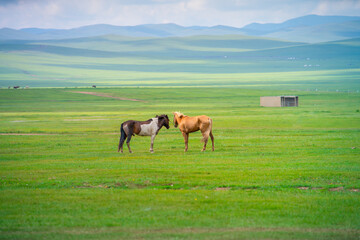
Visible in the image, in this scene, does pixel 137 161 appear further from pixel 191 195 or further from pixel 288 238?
pixel 288 238

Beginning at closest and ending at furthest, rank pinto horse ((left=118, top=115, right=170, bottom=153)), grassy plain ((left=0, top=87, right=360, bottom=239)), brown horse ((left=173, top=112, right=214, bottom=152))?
grassy plain ((left=0, top=87, right=360, bottom=239)) → pinto horse ((left=118, top=115, right=170, bottom=153)) → brown horse ((left=173, top=112, right=214, bottom=152))

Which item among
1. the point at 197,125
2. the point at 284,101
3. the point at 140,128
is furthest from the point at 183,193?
the point at 284,101

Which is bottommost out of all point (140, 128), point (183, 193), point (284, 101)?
point (284, 101)

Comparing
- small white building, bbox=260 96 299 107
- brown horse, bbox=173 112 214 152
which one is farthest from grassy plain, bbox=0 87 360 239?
small white building, bbox=260 96 299 107

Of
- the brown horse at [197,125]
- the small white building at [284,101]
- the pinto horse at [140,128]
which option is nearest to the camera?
the pinto horse at [140,128]

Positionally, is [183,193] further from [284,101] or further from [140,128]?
[284,101]

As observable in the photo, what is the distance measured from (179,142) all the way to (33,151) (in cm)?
817

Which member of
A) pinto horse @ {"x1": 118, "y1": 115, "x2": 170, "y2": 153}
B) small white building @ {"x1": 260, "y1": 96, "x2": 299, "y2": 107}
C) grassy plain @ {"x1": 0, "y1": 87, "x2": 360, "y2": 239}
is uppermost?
pinto horse @ {"x1": 118, "y1": 115, "x2": 170, "y2": 153}

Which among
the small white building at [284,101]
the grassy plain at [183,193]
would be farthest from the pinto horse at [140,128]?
the small white building at [284,101]

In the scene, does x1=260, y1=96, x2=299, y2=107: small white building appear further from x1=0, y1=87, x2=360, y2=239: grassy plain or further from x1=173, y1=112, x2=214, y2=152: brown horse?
x1=173, y1=112, x2=214, y2=152: brown horse

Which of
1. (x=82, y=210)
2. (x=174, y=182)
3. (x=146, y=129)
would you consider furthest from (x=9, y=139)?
(x=82, y=210)

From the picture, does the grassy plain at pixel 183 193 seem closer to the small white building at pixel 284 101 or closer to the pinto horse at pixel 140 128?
the pinto horse at pixel 140 128

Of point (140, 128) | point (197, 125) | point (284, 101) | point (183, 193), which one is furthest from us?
point (284, 101)

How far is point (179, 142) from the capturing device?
31.3 metres
